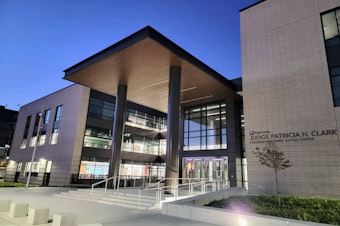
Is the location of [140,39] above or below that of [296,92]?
above

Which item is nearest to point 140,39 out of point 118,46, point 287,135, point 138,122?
point 118,46

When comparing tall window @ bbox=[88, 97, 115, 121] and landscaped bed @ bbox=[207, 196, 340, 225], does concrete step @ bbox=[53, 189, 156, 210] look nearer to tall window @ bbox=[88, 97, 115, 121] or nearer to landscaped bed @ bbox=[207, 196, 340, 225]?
landscaped bed @ bbox=[207, 196, 340, 225]

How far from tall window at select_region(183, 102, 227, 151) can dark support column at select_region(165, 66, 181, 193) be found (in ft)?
29.3

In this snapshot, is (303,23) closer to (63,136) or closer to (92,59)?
(92,59)

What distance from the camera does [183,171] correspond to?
23781 millimetres

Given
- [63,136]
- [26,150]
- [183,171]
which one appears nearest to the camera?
[183,171]

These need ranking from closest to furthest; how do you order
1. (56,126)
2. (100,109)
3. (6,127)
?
(100,109), (56,126), (6,127)

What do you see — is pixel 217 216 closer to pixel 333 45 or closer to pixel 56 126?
pixel 333 45

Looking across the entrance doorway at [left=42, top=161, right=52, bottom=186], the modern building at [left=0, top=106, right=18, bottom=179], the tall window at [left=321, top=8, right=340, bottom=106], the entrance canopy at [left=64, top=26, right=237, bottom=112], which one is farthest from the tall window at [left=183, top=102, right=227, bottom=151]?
the modern building at [left=0, top=106, right=18, bottom=179]

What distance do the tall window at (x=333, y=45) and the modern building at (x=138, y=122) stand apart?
7518 millimetres

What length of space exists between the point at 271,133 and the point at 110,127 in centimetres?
2032

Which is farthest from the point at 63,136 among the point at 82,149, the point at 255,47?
the point at 255,47

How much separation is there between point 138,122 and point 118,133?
15.1 metres

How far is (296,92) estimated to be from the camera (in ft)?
45.4
